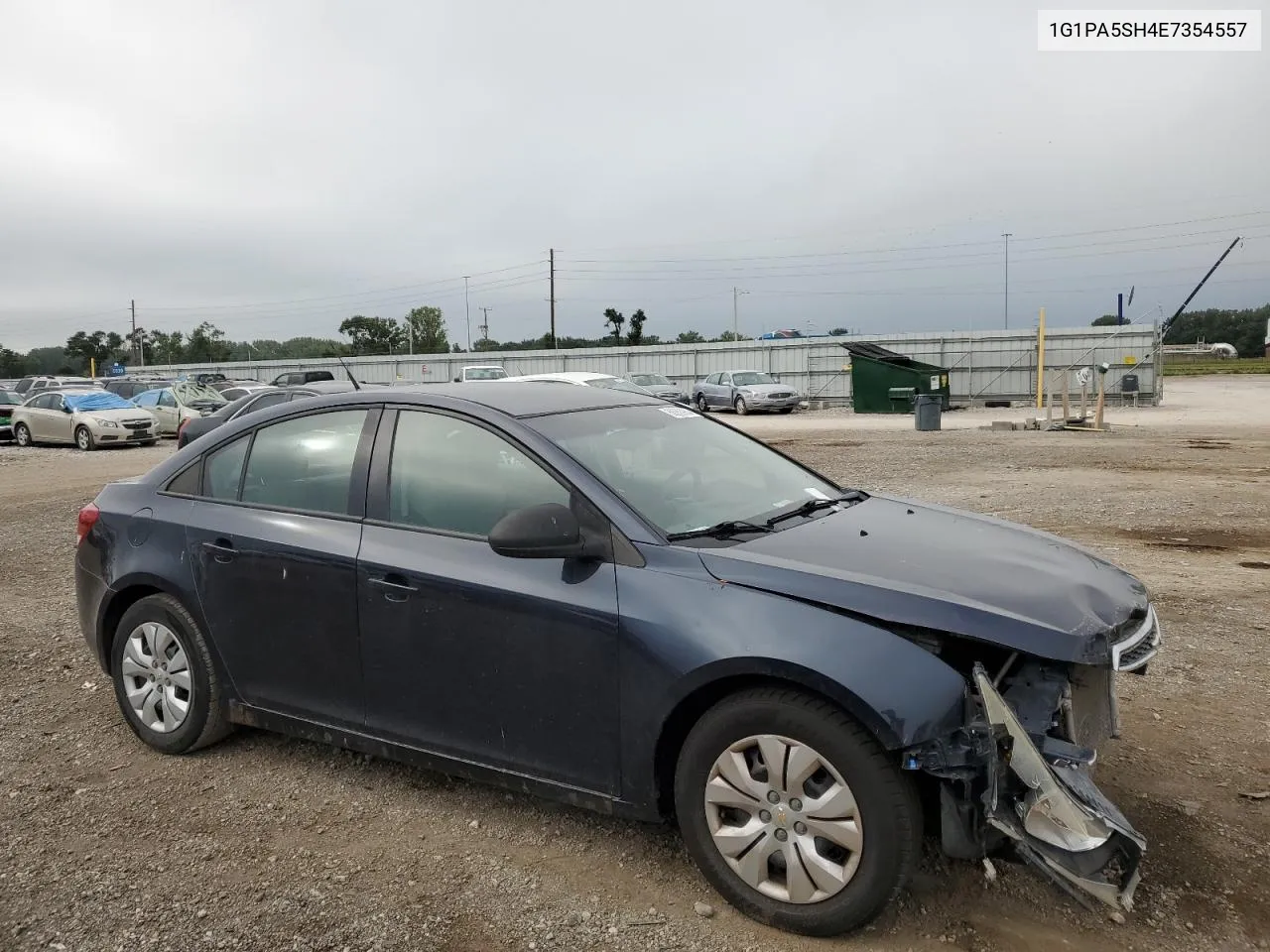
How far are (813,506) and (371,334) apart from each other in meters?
96.9

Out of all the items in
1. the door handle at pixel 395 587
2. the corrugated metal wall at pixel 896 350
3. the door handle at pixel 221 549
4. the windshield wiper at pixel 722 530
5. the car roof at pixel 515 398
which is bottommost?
the door handle at pixel 395 587

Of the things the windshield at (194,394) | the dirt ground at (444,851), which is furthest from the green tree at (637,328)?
the dirt ground at (444,851)

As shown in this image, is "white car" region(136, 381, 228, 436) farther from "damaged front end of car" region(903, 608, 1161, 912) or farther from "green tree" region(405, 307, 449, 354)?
"green tree" region(405, 307, 449, 354)

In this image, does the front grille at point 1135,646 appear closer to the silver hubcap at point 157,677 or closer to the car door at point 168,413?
the silver hubcap at point 157,677

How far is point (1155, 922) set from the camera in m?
2.81

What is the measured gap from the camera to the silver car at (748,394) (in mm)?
34312

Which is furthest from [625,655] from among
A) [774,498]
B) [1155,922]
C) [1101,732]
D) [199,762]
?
[199,762]

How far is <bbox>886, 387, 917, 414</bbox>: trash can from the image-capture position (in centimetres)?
3194

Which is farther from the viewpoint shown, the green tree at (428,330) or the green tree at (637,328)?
the green tree at (428,330)

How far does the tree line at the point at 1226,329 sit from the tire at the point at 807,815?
444 feet

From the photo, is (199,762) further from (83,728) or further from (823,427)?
(823,427)

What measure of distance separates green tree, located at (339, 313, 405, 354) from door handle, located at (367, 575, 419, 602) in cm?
9346

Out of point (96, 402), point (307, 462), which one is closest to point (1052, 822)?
point (307, 462)

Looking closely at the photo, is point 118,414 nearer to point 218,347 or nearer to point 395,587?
point 395,587
